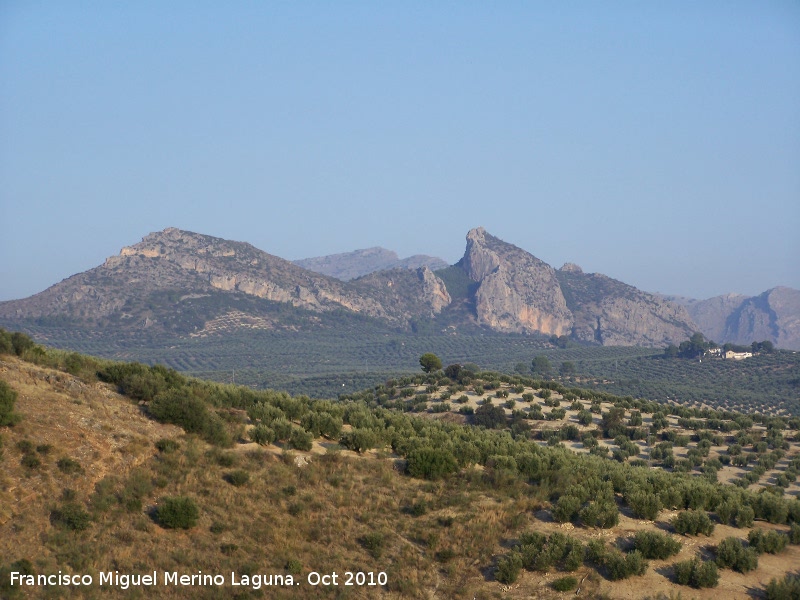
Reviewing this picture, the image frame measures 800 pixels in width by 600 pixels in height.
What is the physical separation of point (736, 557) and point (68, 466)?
48.3 feet

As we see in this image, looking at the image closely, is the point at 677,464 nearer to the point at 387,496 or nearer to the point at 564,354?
the point at 387,496

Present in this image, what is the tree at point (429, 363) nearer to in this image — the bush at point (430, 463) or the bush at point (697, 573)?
the bush at point (430, 463)

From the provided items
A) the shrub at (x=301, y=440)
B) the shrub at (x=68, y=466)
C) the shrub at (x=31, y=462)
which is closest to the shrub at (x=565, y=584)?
the shrub at (x=301, y=440)

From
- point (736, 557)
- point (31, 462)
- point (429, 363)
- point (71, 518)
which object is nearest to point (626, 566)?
point (736, 557)

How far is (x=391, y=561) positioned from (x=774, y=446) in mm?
27859

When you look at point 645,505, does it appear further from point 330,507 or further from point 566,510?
point 330,507

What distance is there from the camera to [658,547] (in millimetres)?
17562

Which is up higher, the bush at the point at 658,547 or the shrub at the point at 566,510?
the shrub at the point at 566,510

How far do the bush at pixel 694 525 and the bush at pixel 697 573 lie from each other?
67.1 inches

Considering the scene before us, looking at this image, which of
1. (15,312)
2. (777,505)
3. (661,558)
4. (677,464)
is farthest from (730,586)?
(15,312)

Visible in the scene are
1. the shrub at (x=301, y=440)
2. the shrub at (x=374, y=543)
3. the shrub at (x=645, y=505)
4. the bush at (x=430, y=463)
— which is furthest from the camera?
the shrub at (x=301, y=440)

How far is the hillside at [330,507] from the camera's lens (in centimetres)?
1697

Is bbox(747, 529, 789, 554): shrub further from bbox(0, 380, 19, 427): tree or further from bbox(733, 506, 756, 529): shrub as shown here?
bbox(0, 380, 19, 427): tree

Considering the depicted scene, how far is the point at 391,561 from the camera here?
18.0 meters
